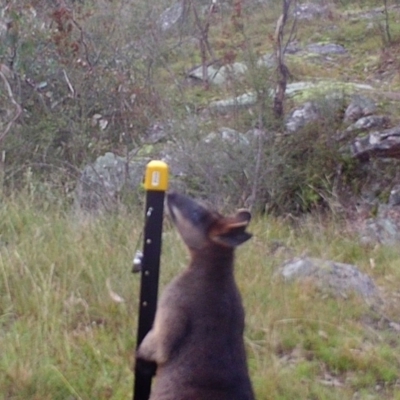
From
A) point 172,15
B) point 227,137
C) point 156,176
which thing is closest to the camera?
point 156,176

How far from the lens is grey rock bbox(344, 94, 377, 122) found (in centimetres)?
1078

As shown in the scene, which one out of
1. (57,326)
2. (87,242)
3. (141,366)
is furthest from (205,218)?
(87,242)

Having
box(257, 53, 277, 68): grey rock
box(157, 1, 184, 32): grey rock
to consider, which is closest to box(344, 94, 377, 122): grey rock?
box(257, 53, 277, 68): grey rock

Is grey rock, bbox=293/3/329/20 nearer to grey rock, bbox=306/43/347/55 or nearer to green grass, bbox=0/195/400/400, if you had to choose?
grey rock, bbox=306/43/347/55

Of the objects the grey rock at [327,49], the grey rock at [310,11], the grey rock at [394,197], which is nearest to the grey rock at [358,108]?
the grey rock at [394,197]

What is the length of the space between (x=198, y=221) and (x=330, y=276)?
2.36 m

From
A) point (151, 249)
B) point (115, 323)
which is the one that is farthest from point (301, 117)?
point (151, 249)

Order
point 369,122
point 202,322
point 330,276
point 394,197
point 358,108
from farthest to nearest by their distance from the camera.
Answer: point 358,108 < point 369,122 < point 394,197 < point 330,276 < point 202,322

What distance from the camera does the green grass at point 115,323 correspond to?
14.3 feet

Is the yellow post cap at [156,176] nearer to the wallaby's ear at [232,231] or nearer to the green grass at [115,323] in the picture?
the wallaby's ear at [232,231]

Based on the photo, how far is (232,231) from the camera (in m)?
3.54

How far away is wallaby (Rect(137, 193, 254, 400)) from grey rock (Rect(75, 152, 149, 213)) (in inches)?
136

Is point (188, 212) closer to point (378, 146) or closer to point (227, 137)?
point (227, 137)

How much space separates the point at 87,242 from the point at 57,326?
1.23 meters
